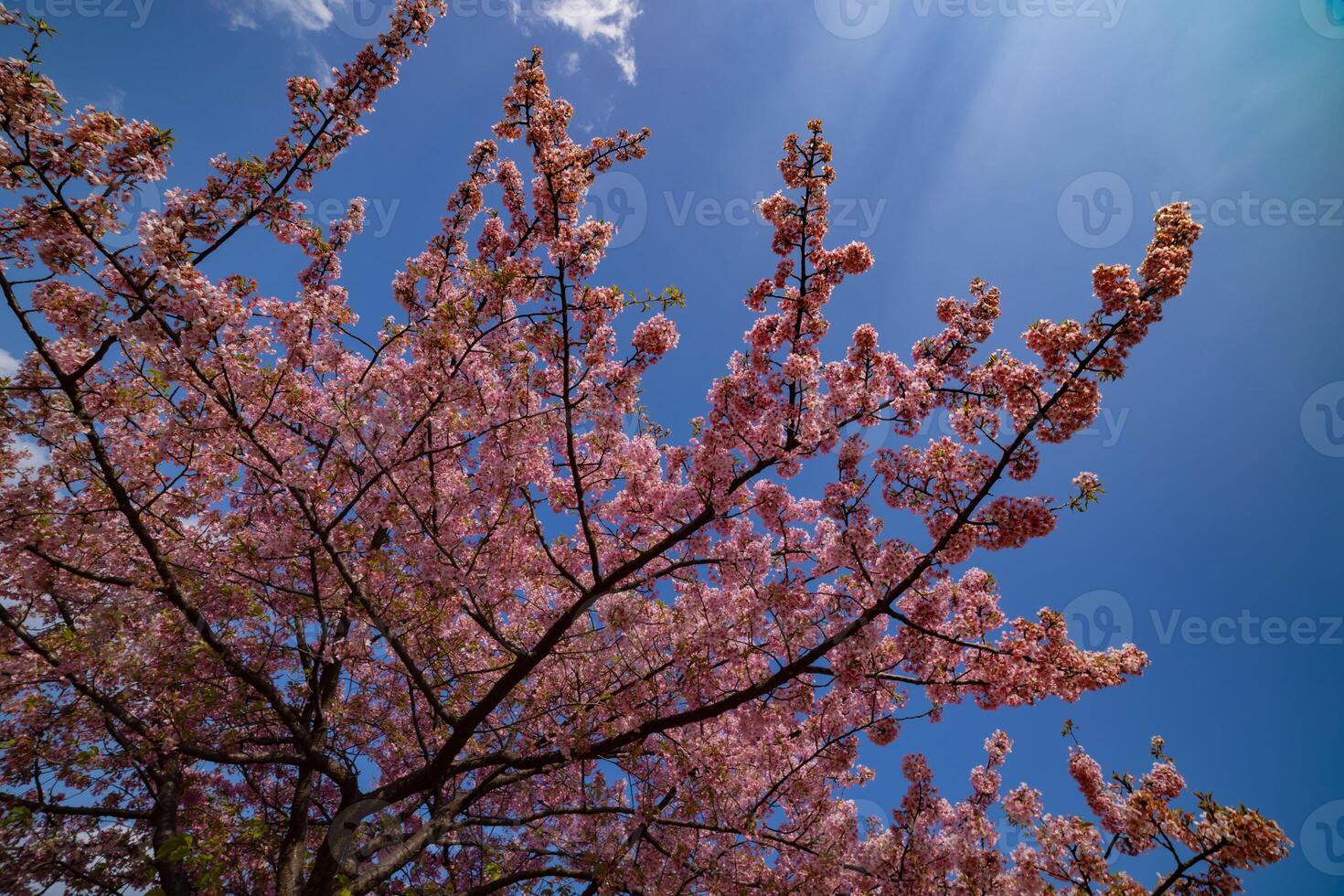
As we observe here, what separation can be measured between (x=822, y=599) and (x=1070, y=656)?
9.54 feet

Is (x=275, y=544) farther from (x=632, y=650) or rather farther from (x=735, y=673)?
(x=735, y=673)

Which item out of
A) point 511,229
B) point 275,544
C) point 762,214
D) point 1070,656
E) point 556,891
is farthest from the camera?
point 556,891

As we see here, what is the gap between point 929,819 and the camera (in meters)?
7.79

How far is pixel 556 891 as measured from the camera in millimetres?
8242

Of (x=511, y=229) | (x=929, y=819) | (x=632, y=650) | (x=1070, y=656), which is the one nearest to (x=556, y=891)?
(x=632, y=650)

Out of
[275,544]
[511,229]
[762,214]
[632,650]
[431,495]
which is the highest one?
[511,229]

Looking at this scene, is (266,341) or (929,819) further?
(929,819)

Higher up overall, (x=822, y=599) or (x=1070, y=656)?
(x=822, y=599)

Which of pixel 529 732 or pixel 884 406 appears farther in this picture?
pixel 529 732

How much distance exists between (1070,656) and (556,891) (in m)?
8.19

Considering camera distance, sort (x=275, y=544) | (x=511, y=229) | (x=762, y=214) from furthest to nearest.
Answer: (x=511, y=229) < (x=762, y=214) < (x=275, y=544)

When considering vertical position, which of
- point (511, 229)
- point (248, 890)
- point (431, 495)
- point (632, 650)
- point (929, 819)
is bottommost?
point (929, 819)

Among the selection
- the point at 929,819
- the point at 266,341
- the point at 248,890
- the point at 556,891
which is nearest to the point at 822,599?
the point at 929,819

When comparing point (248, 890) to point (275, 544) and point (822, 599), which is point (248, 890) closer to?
point (275, 544)
